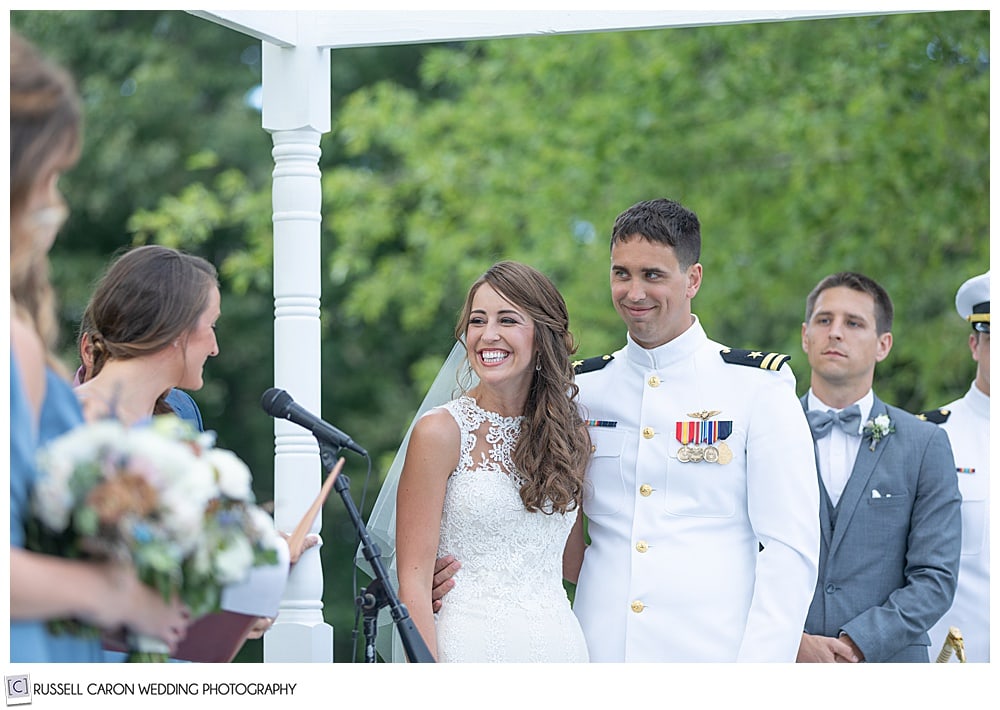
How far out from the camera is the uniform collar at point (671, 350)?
393 cm

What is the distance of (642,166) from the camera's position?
9.54m

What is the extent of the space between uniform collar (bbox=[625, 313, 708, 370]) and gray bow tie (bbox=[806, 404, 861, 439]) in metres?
0.64

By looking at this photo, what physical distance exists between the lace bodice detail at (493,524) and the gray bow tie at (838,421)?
1039 millimetres

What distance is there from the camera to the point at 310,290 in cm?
452

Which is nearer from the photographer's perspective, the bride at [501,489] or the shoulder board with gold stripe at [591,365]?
the bride at [501,489]

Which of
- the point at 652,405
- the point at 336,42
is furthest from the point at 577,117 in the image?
the point at 652,405

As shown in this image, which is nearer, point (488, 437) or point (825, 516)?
point (488, 437)

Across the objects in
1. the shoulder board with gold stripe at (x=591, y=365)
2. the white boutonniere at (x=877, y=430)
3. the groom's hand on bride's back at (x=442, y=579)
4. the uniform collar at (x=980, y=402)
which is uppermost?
the shoulder board with gold stripe at (x=591, y=365)

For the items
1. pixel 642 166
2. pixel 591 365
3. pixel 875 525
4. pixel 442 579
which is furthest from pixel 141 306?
Answer: pixel 642 166

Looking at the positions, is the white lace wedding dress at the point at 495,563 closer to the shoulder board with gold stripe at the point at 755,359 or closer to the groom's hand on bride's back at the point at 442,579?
the groom's hand on bride's back at the point at 442,579

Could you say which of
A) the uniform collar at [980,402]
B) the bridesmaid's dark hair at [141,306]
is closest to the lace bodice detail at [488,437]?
the bridesmaid's dark hair at [141,306]

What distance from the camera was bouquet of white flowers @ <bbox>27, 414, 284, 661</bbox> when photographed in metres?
2.50

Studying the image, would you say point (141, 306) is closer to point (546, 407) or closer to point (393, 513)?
point (393, 513)

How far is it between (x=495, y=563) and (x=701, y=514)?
61cm
